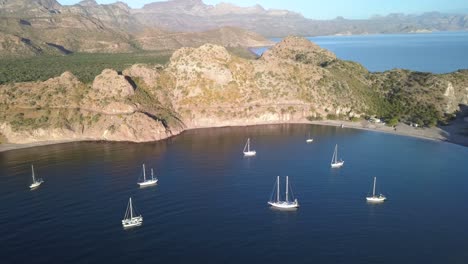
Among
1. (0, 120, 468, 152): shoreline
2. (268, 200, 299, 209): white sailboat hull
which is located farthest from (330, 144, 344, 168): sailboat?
(0, 120, 468, 152): shoreline

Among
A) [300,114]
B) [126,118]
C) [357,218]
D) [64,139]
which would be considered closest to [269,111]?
[300,114]

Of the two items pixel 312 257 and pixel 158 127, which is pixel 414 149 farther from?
pixel 158 127

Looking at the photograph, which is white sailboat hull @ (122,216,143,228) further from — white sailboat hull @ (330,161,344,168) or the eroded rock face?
the eroded rock face

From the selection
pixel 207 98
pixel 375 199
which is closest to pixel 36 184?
pixel 375 199

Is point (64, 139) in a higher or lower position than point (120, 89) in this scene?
lower

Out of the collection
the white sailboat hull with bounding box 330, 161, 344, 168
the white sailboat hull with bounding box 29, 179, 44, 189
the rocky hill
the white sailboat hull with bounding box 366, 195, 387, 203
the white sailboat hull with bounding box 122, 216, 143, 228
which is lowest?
the white sailboat hull with bounding box 366, 195, 387, 203

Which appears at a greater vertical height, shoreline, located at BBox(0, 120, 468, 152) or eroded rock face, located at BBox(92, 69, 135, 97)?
eroded rock face, located at BBox(92, 69, 135, 97)

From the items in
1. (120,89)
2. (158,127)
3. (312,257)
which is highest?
(120,89)
